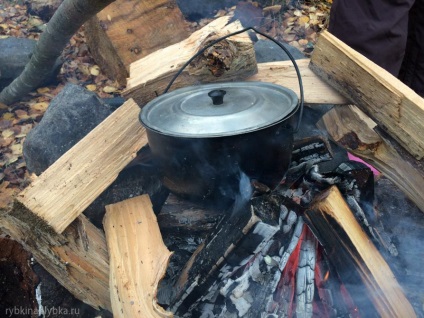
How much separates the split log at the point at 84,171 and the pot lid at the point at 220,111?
0.29 metres

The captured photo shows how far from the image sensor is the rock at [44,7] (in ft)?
16.2

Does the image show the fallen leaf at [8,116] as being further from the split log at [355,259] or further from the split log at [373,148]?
the split log at [355,259]

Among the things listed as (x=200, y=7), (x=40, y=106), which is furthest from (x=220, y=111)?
(x=200, y=7)

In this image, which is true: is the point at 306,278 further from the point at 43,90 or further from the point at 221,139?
the point at 43,90

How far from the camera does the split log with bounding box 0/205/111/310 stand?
77.8 inches

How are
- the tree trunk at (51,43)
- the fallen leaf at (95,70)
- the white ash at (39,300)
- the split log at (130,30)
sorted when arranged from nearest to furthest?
the white ash at (39,300) → the tree trunk at (51,43) → the split log at (130,30) → the fallen leaf at (95,70)

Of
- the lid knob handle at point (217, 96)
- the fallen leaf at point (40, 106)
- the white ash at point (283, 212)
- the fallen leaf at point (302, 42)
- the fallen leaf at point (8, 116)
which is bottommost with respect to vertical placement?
the fallen leaf at point (302, 42)

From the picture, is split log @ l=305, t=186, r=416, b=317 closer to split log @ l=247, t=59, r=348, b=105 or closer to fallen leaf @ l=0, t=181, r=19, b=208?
split log @ l=247, t=59, r=348, b=105

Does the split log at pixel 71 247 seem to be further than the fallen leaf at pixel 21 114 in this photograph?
No

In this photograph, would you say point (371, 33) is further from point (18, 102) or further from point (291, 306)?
point (18, 102)

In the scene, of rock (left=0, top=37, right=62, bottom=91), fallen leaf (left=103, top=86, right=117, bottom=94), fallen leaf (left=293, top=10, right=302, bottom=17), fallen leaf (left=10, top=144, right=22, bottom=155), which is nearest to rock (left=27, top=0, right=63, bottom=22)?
rock (left=0, top=37, right=62, bottom=91)

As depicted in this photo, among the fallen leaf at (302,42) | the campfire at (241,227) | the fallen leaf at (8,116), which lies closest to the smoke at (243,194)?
the campfire at (241,227)

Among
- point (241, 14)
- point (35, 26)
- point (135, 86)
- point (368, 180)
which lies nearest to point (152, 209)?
point (135, 86)

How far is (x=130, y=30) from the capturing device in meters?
3.91
